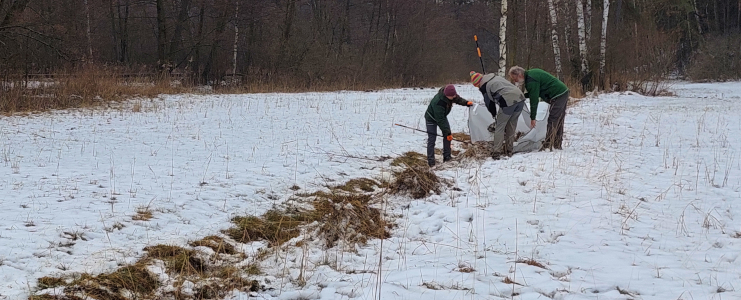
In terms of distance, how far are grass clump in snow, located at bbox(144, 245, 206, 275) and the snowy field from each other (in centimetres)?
18

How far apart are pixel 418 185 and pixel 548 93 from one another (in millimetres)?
3253

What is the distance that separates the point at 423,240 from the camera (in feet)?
17.0

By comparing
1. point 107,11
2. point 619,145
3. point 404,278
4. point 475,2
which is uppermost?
point 475,2

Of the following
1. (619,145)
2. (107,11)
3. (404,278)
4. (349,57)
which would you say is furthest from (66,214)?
(107,11)

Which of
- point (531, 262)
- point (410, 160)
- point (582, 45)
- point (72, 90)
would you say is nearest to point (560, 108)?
point (410, 160)

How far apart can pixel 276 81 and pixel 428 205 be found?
60.5 feet

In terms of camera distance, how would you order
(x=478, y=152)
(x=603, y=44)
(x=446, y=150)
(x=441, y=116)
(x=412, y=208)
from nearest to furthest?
1. (x=412, y=208)
2. (x=441, y=116)
3. (x=446, y=150)
4. (x=478, y=152)
5. (x=603, y=44)

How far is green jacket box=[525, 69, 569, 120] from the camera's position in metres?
8.41

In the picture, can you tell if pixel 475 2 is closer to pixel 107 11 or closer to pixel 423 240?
pixel 107 11

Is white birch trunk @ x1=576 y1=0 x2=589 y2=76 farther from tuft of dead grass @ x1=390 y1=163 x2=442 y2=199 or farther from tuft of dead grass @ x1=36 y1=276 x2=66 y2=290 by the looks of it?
tuft of dead grass @ x1=36 y1=276 x2=66 y2=290

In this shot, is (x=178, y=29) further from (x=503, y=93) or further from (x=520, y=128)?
(x=503, y=93)

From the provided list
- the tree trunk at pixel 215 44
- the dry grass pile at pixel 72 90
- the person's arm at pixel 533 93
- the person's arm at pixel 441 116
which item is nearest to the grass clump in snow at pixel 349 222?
the person's arm at pixel 441 116

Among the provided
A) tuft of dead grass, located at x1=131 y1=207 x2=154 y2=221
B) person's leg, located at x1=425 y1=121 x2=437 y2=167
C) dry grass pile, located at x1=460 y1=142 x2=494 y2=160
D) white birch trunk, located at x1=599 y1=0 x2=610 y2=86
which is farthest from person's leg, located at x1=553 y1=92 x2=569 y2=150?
white birch trunk, located at x1=599 y1=0 x2=610 y2=86

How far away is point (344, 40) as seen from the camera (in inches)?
1421
